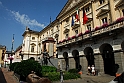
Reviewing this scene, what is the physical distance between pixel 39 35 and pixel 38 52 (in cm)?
753

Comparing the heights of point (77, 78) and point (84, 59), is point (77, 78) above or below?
below

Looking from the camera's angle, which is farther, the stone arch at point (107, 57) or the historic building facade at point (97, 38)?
the stone arch at point (107, 57)

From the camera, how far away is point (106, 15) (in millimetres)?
21156

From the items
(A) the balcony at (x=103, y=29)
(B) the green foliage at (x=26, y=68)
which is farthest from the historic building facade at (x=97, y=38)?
(B) the green foliage at (x=26, y=68)

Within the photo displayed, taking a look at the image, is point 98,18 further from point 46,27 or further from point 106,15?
point 46,27

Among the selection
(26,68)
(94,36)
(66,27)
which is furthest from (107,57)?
(66,27)

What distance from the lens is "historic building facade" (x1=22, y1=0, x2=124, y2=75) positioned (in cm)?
1747

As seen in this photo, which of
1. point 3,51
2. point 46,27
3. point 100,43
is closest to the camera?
point 100,43

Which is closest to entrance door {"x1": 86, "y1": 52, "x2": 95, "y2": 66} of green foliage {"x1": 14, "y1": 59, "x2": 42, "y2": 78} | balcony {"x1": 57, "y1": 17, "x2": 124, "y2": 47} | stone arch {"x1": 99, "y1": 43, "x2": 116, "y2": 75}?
stone arch {"x1": 99, "y1": 43, "x2": 116, "y2": 75}

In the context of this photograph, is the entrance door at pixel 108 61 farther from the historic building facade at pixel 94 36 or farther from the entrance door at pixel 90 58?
the entrance door at pixel 90 58

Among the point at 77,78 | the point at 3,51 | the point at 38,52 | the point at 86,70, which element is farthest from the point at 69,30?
the point at 3,51

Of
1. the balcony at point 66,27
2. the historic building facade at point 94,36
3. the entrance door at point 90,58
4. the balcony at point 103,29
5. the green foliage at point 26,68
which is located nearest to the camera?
the green foliage at point 26,68

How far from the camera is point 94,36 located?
20.5 meters

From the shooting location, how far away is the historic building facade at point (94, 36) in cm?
1747
